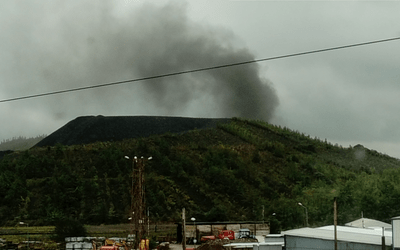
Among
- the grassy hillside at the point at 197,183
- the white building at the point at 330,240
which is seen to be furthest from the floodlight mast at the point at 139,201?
the grassy hillside at the point at 197,183

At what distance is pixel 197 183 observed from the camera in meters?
130

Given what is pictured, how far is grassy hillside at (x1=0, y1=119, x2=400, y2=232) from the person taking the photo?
331ft

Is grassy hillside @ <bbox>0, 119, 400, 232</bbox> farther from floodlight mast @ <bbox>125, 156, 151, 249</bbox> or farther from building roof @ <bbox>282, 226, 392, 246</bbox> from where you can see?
building roof @ <bbox>282, 226, 392, 246</bbox>

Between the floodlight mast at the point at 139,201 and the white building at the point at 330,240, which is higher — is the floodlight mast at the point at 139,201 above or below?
above

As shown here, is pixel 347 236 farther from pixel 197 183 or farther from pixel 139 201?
pixel 197 183

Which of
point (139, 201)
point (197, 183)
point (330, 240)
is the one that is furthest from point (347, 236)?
point (197, 183)

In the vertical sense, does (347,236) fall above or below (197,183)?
below

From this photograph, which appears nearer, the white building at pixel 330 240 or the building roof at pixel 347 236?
the white building at pixel 330 240

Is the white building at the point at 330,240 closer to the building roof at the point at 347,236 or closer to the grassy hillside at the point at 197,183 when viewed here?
the building roof at the point at 347,236

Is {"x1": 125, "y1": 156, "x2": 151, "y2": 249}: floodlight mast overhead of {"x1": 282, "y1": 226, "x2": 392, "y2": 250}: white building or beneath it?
overhead

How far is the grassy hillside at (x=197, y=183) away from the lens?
10088cm

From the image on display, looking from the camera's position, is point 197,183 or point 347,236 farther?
point 197,183

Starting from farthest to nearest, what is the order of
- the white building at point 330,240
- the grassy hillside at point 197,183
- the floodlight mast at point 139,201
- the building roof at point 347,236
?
the grassy hillside at point 197,183, the floodlight mast at point 139,201, the building roof at point 347,236, the white building at point 330,240

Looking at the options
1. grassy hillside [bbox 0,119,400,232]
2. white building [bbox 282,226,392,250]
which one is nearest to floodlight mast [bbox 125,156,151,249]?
white building [bbox 282,226,392,250]
